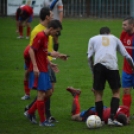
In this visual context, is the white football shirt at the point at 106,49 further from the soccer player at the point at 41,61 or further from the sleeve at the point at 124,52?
the soccer player at the point at 41,61

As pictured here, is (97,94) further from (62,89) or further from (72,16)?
(72,16)

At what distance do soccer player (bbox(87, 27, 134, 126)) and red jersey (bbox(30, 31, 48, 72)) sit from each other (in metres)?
0.73

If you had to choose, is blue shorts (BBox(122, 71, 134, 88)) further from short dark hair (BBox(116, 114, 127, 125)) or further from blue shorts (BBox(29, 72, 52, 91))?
blue shorts (BBox(29, 72, 52, 91))

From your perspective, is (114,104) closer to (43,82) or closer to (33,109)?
(43,82)

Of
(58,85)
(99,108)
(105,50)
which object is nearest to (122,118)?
(99,108)

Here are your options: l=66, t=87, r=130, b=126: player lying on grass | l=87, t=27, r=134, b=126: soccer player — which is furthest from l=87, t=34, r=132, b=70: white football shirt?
l=66, t=87, r=130, b=126: player lying on grass

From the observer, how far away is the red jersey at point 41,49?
11.3 metres

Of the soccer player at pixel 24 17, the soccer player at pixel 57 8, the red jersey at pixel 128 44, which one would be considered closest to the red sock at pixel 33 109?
the red jersey at pixel 128 44

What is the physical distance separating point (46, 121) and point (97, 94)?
97cm

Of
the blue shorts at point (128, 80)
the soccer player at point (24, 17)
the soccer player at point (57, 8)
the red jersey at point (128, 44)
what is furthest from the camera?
the soccer player at point (24, 17)

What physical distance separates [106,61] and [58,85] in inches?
210

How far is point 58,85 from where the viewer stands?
653 inches

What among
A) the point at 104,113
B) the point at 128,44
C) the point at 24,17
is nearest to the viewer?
the point at 104,113

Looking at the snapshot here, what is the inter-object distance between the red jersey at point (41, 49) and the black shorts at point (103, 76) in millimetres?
824
